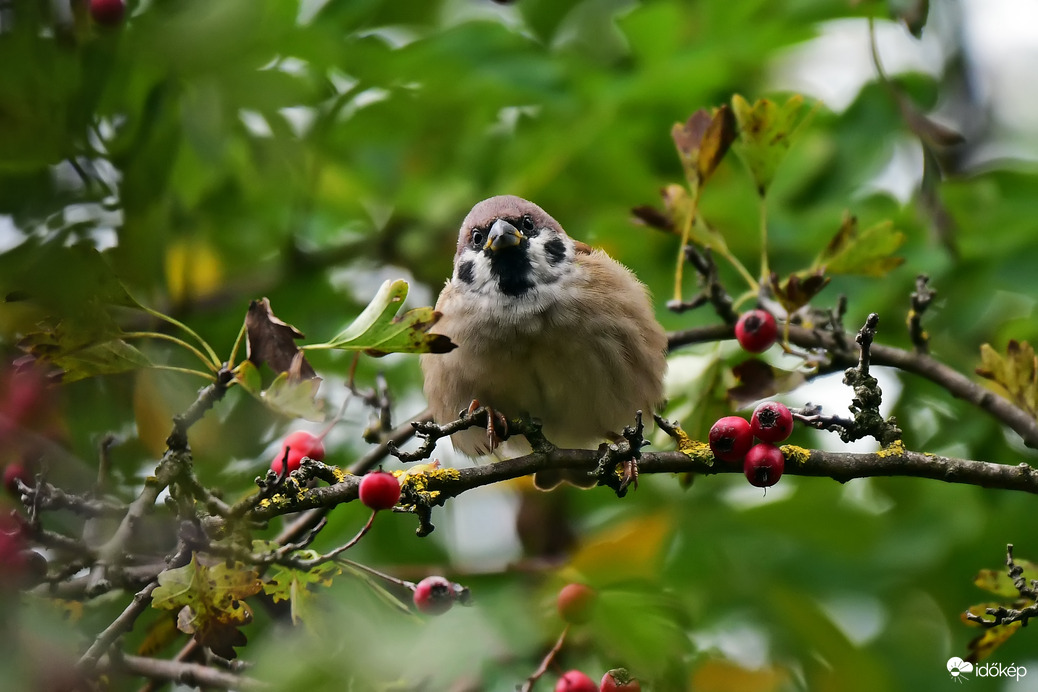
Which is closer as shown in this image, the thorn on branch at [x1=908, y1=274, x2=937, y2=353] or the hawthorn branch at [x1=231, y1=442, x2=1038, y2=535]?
the hawthorn branch at [x1=231, y1=442, x2=1038, y2=535]

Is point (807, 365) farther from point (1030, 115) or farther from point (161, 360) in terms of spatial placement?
point (1030, 115)

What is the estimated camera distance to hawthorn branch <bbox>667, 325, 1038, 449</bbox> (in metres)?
3.04

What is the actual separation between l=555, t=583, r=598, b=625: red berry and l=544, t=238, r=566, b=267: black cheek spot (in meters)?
1.26

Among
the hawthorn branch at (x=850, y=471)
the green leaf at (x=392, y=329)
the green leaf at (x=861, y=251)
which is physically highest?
the green leaf at (x=392, y=329)

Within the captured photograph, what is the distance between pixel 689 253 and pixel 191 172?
2495 mm

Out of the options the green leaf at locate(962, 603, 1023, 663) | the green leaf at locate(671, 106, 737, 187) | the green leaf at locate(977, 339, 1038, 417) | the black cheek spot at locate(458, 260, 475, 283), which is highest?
the green leaf at locate(671, 106, 737, 187)

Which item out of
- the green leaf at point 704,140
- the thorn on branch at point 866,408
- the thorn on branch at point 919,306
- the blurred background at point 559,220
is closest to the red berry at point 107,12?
the blurred background at point 559,220

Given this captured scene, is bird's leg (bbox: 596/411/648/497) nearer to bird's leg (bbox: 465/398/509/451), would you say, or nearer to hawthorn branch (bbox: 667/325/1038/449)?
bird's leg (bbox: 465/398/509/451)

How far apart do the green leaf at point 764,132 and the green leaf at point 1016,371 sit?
33.2 inches

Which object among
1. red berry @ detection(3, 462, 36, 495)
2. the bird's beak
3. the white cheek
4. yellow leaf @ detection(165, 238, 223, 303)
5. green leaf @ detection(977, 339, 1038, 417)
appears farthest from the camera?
yellow leaf @ detection(165, 238, 223, 303)

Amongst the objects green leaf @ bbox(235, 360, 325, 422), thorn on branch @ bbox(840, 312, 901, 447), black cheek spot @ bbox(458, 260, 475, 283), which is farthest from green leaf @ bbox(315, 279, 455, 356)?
black cheek spot @ bbox(458, 260, 475, 283)

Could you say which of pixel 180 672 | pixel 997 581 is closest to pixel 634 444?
pixel 997 581

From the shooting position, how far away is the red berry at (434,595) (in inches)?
107

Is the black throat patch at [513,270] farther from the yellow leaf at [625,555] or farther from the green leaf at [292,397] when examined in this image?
the green leaf at [292,397]
